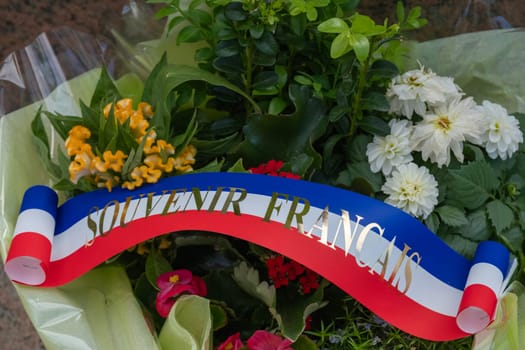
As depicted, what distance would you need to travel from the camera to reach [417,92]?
100 centimetres

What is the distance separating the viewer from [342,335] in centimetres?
97

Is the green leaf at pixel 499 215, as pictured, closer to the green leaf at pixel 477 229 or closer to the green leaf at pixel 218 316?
the green leaf at pixel 477 229

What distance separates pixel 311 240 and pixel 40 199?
1.14 ft

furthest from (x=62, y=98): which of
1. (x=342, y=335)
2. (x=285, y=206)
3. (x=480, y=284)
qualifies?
(x=480, y=284)

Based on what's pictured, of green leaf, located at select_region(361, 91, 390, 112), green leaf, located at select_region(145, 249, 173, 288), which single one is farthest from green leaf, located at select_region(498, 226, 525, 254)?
green leaf, located at select_region(145, 249, 173, 288)

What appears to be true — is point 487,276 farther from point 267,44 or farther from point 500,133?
point 267,44

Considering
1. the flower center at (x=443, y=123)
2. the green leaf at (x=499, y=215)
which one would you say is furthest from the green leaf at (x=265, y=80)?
the green leaf at (x=499, y=215)

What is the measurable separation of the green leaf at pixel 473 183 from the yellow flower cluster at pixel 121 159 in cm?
33

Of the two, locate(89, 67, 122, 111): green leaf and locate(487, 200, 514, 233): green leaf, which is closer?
locate(487, 200, 514, 233): green leaf

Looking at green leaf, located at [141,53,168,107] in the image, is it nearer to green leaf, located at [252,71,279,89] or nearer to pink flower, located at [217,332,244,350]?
green leaf, located at [252,71,279,89]

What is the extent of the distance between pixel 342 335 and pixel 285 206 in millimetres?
196

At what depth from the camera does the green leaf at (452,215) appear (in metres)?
0.96

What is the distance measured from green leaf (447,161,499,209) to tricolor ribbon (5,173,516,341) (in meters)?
0.07

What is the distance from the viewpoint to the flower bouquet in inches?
34.4
